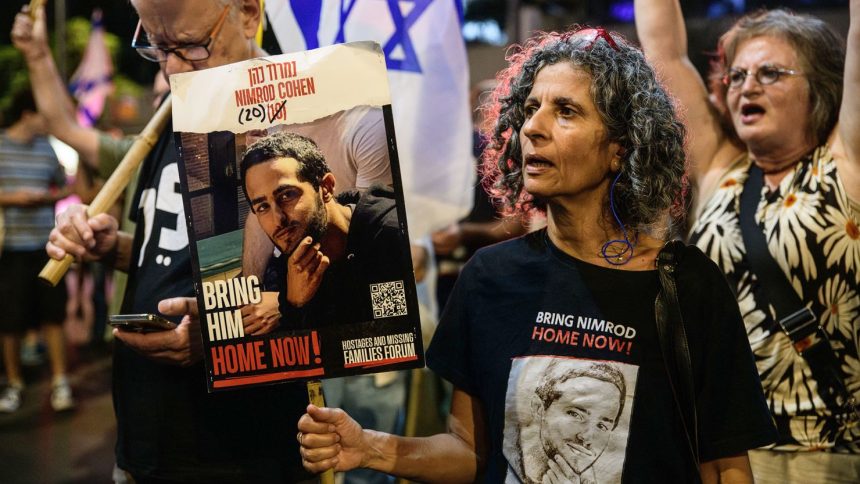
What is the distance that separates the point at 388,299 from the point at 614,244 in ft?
1.62

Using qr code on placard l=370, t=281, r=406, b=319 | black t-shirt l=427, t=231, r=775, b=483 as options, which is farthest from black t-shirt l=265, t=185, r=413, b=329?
black t-shirt l=427, t=231, r=775, b=483

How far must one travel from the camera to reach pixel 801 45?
2439mm

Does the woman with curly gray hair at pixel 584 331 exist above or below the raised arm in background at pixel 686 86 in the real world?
below

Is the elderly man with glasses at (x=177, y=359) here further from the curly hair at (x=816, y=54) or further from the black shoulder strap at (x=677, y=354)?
the curly hair at (x=816, y=54)

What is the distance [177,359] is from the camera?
192 centimetres

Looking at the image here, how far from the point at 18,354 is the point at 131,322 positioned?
5.26 metres

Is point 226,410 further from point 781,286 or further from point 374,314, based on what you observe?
point 781,286

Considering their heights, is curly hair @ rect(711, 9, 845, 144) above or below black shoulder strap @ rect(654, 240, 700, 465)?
above

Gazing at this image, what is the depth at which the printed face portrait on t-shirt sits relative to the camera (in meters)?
1.57

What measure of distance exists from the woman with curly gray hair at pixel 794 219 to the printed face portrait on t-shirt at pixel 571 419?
0.85 metres

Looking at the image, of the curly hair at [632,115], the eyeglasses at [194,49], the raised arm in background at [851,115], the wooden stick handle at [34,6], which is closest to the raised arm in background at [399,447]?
the curly hair at [632,115]

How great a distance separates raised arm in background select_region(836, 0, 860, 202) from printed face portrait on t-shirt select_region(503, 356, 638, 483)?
3.54ft

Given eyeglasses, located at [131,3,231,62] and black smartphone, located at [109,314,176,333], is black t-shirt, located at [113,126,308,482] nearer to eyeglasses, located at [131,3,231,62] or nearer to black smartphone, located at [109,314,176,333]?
black smartphone, located at [109,314,176,333]

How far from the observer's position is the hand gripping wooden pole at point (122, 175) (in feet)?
6.66
